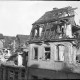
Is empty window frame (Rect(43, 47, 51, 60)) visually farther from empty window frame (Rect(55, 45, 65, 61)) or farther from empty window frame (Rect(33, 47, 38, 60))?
empty window frame (Rect(33, 47, 38, 60))

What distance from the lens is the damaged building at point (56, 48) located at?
10.5 metres

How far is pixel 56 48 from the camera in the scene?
36.4ft

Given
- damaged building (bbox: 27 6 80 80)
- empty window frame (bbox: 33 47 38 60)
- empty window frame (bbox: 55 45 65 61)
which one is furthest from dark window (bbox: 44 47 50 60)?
empty window frame (bbox: 33 47 38 60)

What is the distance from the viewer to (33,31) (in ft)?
43.8

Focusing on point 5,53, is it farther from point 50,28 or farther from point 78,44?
point 78,44

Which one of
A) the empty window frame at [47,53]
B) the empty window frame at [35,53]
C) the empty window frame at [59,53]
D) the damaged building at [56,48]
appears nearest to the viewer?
the damaged building at [56,48]

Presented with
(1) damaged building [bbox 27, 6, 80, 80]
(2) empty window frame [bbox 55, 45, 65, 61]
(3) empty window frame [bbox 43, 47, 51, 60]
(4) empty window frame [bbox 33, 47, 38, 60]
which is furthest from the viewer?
(4) empty window frame [bbox 33, 47, 38, 60]

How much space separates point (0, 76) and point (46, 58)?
24.5 feet

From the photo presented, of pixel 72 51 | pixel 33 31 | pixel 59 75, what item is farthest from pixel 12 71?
pixel 72 51

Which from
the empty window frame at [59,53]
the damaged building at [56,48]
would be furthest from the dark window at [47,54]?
the empty window frame at [59,53]

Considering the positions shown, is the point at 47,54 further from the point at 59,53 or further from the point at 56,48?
the point at 59,53

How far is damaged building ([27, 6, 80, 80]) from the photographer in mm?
10461

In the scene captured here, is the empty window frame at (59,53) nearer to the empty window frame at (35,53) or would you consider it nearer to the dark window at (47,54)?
the dark window at (47,54)

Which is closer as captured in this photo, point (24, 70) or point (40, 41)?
point (40, 41)
